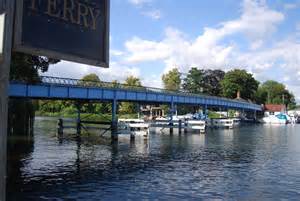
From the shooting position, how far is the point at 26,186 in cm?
1958

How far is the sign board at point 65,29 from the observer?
4.35 m

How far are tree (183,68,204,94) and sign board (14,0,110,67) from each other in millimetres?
159841

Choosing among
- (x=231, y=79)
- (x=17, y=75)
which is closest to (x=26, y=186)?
(x=17, y=75)

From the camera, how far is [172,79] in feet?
503

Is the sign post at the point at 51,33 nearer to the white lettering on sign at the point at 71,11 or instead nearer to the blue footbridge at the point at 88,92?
the white lettering on sign at the point at 71,11

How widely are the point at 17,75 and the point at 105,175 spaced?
894 centimetres

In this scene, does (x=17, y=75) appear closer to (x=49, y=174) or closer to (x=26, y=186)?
(x=49, y=174)

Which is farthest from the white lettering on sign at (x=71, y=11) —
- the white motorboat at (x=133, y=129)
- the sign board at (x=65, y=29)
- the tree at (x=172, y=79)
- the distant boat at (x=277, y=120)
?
the tree at (x=172, y=79)

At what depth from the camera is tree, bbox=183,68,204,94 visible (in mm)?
164375

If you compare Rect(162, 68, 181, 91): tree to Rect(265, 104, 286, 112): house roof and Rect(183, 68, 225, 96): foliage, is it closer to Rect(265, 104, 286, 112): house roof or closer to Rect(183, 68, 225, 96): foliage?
Rect(183, 68, 225, 96): foliage

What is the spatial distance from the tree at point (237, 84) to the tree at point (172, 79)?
19.2m

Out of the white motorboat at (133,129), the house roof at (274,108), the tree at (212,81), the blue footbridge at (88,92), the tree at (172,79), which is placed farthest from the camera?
the tree at (212,81)

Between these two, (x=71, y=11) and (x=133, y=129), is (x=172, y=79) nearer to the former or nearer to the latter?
(x=133, y=129)

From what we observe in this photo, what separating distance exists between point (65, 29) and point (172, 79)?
149 m
